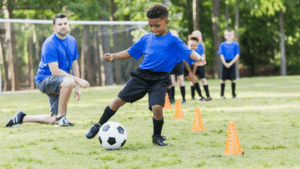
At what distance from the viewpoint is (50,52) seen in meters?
6.68

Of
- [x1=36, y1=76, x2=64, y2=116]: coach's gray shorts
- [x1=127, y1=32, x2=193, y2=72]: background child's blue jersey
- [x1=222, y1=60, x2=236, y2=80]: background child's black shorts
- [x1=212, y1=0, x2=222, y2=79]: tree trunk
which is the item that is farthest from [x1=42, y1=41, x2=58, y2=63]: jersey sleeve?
[x1=212, y1=0, x2=222, y2=79]: tree trunk

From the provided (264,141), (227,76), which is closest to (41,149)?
(264,141)

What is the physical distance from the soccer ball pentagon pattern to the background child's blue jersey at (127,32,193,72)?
816mm

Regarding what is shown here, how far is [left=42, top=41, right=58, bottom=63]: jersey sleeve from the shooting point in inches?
262

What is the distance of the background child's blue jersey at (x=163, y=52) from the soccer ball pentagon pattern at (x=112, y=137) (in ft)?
2.68

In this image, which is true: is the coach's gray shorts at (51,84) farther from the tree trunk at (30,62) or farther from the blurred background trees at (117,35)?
the tree trunk at (30,62)

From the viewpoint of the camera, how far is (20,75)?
16672mm

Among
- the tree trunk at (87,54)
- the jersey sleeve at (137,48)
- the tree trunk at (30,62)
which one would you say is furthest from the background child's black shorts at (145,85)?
the tree trunk at (87,54)

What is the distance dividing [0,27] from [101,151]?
12.2 meters

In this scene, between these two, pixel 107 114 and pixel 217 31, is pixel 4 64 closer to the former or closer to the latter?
pixel 107 114

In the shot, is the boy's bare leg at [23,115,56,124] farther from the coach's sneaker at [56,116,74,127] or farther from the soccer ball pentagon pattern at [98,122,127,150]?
the soccer ball pentagon pattern at [98,122,127,150]

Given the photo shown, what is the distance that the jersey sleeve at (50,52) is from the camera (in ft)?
21.9

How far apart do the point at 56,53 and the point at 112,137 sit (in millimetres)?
2402

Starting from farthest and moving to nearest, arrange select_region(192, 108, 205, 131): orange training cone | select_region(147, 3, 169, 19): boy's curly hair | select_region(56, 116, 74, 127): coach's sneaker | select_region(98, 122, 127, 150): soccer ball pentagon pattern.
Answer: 1. select_region(56, 116, 74, 127): coach's sneaker
2. select_region(192, 108, 205, 131): orange training cone
3. select_region(147, 3, 169, 19): boy's curly hair
4. select_region(98, 122, 127, 150): soccer ball pentagon pattern
